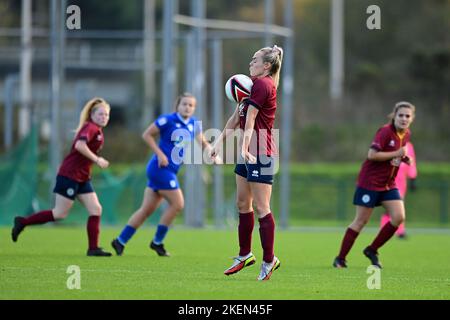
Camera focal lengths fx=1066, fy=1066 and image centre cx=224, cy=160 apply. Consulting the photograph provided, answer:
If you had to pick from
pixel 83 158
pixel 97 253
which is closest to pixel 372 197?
pixel 97 253

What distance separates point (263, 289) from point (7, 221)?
13.6 m

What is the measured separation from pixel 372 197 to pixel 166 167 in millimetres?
2894

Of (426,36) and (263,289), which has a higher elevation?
(426,36)

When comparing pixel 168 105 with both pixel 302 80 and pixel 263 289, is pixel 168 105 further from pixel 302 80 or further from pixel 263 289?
pixel 302 80

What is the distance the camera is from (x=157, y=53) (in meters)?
54.1

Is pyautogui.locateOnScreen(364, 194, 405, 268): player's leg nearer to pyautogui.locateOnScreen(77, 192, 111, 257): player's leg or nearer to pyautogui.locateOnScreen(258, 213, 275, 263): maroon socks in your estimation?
pyautogui.locateOnScreen(258, 213, 275, 263): maroon socks

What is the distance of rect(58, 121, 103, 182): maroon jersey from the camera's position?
531 inches

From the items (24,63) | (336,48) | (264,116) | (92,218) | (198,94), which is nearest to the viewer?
(264,116)

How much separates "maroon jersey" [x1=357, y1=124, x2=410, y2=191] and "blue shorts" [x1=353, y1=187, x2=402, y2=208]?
0.17 feet

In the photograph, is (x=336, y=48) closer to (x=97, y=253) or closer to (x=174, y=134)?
(x=174, y=134)

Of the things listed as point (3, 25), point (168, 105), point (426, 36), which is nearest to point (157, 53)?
point (3, 25)

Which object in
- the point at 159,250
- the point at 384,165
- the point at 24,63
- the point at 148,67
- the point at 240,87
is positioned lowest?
the point at 159,250

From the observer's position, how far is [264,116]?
10.7 m

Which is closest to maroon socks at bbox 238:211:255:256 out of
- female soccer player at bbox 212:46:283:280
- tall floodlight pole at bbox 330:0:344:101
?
female soccer player at bbox 212:46:283:280
